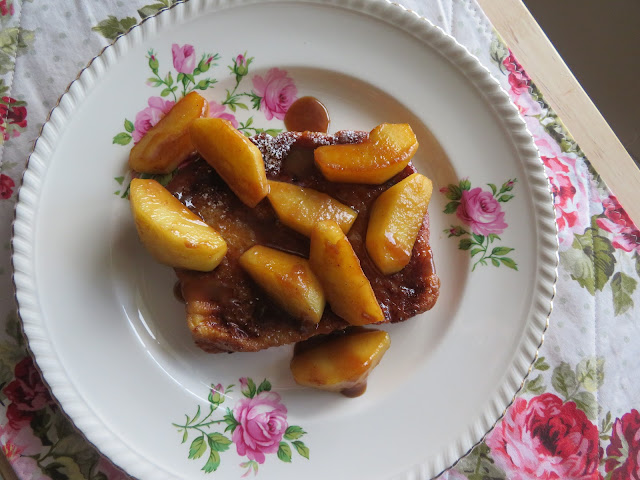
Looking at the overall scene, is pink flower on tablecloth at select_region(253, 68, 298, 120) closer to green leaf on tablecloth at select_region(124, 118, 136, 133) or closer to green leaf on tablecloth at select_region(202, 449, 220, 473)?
green leaf on tablecloth at select_region(124, 118, 136, 133)

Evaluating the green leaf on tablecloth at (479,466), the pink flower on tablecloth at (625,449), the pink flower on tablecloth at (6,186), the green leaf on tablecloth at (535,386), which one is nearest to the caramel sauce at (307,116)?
the pink flower on tablecloth at (6,186)

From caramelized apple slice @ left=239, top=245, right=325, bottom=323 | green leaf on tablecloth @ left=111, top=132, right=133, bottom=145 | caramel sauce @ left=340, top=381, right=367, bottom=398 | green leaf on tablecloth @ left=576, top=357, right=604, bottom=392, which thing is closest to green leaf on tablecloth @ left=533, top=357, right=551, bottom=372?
green leaf on tablecloth @ left=576, top=357, right=604, bottom=392

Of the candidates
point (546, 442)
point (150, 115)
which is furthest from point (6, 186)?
point (546, 442)

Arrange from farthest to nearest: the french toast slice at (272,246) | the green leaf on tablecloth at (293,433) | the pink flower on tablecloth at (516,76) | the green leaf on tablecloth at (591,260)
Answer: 1. the pink flower on tablecloth at (516,76)
2. the green leaf on tablecloth at (591,260)
3. the green leaf on tablecloth at (293,433)
4. the french toast slice at (272,246)

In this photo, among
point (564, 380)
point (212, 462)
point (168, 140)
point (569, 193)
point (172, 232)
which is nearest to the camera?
point (172, 232)

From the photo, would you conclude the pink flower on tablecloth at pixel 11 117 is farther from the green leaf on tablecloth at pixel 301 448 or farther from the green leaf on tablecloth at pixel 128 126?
the green leaf on tablecloth at pixel 301 448

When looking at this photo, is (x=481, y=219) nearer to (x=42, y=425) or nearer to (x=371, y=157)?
(x=371, y=157)

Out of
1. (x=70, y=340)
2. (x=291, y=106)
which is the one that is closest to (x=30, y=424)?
(x=70, y=340)
